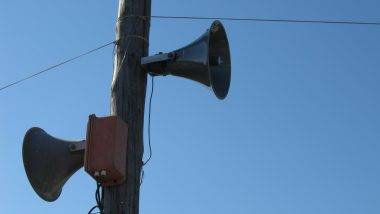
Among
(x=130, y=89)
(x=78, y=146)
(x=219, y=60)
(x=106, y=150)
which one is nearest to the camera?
(x=106, y=150)

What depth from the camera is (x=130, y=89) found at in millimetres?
6371

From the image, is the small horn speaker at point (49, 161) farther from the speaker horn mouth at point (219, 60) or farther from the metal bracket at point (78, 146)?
the speaker horn mouth at point (219, 60)

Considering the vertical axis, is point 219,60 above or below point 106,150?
above

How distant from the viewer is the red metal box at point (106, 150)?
580cm

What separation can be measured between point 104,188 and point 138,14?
5.11 feet

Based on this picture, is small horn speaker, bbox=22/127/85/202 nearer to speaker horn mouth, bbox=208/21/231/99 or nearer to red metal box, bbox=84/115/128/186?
red metal box, bbox=84/115/128/186

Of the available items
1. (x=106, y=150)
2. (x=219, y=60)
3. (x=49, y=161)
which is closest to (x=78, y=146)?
(x=49, y=161)

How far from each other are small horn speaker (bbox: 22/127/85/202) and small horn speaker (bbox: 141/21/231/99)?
2.88 feet

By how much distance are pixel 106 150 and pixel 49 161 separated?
624mm

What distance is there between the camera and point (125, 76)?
6.43 meters

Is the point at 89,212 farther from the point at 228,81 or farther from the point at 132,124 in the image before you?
the point at 228,81

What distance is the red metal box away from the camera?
580 cm

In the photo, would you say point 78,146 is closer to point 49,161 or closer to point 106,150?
point 49,161

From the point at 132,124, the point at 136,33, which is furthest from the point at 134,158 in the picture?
the point at 136,33
